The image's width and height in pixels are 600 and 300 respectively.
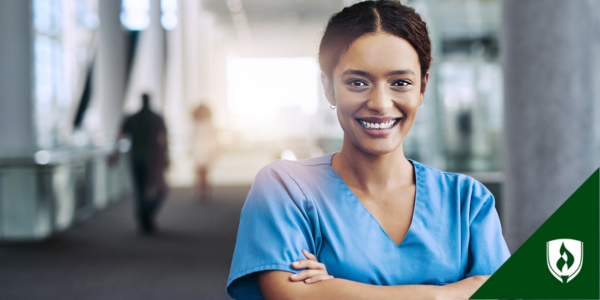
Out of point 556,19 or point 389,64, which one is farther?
point 556,19

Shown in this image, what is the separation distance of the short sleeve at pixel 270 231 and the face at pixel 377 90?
173 mm

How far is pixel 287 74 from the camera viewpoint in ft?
114

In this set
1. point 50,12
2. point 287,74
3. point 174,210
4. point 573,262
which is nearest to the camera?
point 573,262

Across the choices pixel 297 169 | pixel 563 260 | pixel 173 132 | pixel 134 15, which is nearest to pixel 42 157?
pixel 134 15

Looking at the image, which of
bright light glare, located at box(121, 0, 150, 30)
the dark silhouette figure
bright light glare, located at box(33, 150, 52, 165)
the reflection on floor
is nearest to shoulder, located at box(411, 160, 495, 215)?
the reflection on floor

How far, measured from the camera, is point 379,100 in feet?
3.62

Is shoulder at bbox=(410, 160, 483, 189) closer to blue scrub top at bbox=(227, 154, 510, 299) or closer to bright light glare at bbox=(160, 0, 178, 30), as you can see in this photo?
blue scrub top at bbox=(227, 154, 510, 299)

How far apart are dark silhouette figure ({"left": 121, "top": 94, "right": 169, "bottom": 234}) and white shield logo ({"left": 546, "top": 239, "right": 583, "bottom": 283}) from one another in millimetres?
6295

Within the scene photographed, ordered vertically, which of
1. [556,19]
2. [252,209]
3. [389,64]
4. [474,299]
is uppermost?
[556,19]

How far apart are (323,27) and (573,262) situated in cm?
67

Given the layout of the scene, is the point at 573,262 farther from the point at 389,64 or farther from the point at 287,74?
the point at 287,74

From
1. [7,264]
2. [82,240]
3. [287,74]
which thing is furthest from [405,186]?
[287,74]

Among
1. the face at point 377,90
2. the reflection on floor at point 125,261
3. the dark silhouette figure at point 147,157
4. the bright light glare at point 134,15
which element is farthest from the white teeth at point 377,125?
the bright light glare at point 134,15

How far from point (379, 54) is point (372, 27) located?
0.05 metres
